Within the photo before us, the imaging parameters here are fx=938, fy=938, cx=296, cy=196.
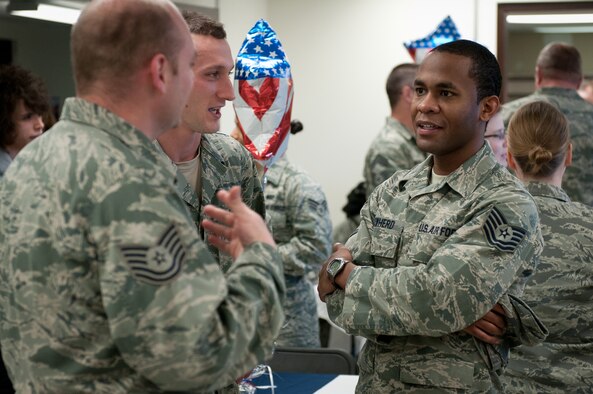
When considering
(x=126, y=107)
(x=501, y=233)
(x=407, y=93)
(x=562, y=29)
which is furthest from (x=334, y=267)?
(x=562, y=29)

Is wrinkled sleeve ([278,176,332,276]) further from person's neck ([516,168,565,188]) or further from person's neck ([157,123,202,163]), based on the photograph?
person's neck ([157,123,202,163])

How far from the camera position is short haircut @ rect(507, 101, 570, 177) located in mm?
2797

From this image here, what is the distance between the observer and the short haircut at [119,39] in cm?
146

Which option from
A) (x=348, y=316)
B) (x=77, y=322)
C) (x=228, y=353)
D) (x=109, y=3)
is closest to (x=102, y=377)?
(x=77, y=322)

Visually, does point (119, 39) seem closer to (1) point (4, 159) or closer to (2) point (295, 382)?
(2) point (295, 382)

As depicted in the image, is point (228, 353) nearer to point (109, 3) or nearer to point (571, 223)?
point (109, 3)

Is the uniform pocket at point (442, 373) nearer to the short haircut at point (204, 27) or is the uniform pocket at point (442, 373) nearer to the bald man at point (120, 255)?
the bald man at point (120, 255)

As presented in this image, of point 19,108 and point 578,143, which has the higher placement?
point 19,108

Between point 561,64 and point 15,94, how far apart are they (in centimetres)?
263

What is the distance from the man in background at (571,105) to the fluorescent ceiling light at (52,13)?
8.24 feet

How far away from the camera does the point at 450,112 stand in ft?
7.48

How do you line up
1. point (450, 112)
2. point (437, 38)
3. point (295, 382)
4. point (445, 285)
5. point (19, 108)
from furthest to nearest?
1. point (437, 38)
2. point (19, 108)
3. point (295, 382)
4. point (450, 112)
5. point (445, 285)

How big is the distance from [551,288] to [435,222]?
0.69 m

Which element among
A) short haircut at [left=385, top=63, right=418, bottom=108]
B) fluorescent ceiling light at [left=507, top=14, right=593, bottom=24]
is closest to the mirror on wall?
fluorescent ceiling light at [left=507, top=14, right=593, bottom=24]
